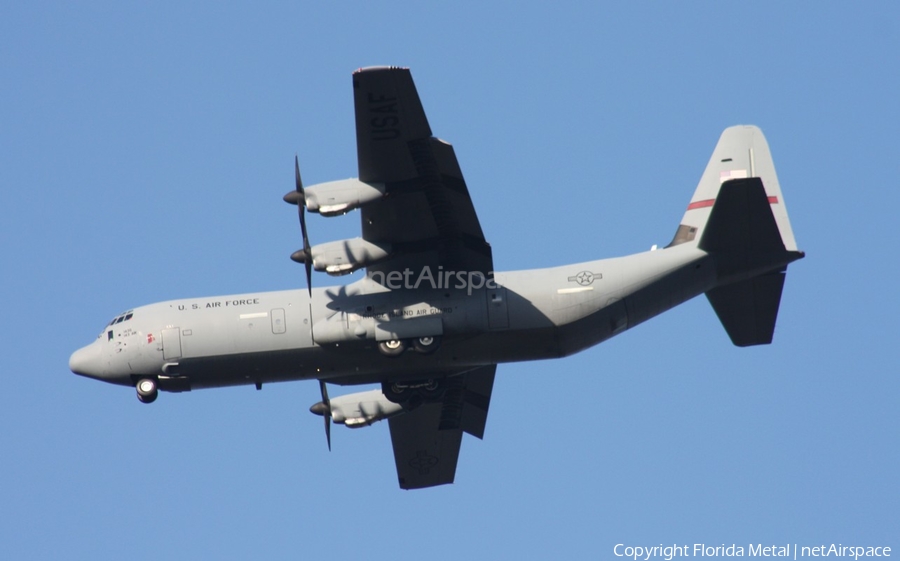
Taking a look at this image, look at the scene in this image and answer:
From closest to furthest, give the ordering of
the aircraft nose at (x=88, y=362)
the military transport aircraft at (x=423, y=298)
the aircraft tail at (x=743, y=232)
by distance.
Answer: the military transport aircraft at (x=423, y=298) → the aircraft tail at (x=743, y=232) → the aircraft nose at (x=88, y=362)

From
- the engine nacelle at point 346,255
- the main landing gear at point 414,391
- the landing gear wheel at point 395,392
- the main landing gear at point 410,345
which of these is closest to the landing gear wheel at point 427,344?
the main landing gear at point 410,345

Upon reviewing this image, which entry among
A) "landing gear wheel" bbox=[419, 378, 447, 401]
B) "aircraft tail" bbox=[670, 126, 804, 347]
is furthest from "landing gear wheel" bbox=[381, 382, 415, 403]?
"aircraft tail" bbox=[670, 126, 804, 347]

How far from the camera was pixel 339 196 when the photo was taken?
29.8 m

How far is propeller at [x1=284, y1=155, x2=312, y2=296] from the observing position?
30.2 metres

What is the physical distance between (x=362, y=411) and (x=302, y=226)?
672 cm

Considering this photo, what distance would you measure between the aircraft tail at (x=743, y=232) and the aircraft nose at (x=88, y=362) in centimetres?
1380

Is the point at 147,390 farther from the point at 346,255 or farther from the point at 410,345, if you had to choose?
the point at 410,345

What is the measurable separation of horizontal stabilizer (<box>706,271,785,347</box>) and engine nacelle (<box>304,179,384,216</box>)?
8533 millimetres

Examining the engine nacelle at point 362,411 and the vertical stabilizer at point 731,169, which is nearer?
the vertical stabilizer at point 731,169

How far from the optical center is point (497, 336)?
31484 mm

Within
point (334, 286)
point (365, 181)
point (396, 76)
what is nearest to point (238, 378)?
point (334, 286)

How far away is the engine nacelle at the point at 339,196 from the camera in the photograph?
29766 mm

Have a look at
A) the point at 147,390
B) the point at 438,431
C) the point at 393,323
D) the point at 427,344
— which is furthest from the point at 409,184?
the point at 438,431

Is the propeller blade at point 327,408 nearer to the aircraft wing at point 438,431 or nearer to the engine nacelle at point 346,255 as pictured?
the aircraft wing at point 438,431
